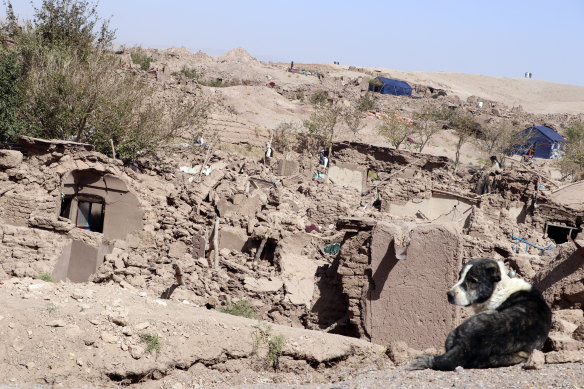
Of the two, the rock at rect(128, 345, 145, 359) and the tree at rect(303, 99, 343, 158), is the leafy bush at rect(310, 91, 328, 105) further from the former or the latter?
the rock at rect(128, 345, 145, 359)

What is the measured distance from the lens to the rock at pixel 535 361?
13.8 ft

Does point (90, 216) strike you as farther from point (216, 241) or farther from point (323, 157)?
point (323, 157)

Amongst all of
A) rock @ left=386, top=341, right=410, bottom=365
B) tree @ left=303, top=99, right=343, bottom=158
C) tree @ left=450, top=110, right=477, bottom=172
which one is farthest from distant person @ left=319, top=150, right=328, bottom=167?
rock @ left=386, top=341, right=410, bottom=365

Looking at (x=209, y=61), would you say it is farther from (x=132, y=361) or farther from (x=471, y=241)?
(x=132, y=361)

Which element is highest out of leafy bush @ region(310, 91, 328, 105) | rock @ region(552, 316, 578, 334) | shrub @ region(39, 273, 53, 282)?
leafy bush @ region(310, 91, 328, 105)

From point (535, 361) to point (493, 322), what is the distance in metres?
0.39

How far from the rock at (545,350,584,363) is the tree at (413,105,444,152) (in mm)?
27193

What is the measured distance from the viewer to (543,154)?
3694 centimetres

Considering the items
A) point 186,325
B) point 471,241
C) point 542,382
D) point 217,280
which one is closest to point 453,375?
point 542,382

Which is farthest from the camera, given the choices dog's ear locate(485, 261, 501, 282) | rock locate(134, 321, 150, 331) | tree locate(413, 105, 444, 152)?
tree locate(413, 105, 444, 152)

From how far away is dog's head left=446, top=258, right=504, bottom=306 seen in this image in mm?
4656

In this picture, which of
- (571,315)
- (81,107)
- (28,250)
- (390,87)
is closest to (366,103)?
(390,87)

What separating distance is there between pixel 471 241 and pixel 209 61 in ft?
141

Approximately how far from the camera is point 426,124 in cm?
3362
